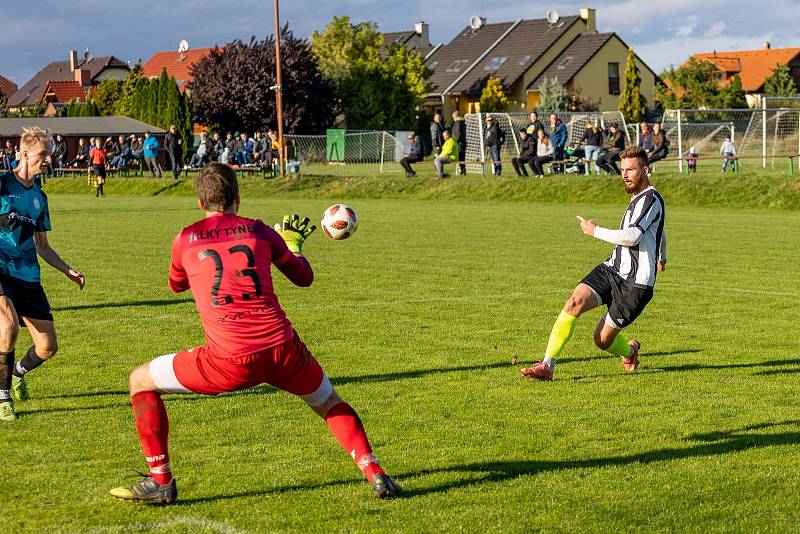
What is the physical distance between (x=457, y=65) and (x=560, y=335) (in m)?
78.9

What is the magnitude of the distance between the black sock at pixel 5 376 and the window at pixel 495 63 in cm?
7624

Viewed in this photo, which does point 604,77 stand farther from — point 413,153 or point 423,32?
point 413,153

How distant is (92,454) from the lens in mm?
6797

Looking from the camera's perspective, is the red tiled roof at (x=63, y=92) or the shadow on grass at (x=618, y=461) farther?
the red tiled roof at (x=63, y=92)

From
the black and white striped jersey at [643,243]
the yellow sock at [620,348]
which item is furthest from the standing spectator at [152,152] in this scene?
the black and white striped jersey at [643,243]

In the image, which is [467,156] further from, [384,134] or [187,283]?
[187,283]

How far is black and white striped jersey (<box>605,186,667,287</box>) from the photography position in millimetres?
8484

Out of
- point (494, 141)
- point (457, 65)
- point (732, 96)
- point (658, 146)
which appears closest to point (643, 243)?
point (658, 146)

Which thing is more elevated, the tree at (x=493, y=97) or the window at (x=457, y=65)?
the window at (x=457, y=65)

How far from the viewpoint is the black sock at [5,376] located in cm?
780

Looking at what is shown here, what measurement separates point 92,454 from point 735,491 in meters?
3.78

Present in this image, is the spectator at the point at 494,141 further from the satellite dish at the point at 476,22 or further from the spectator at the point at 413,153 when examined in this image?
the satellite dish at the point at 476,22

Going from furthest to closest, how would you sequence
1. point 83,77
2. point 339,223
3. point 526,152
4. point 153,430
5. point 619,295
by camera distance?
point 83,77 < point 526,152 < point 619,295 < point 339,223 < point 153,430

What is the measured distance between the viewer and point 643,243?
8633 millimetres
